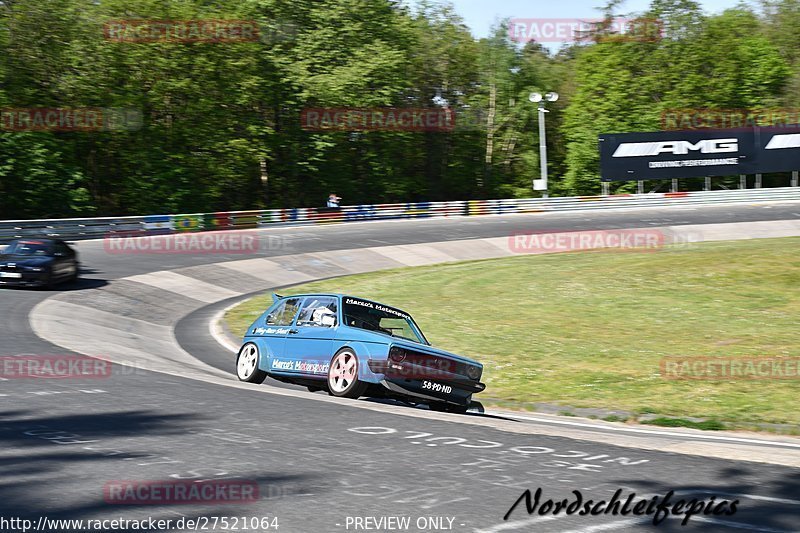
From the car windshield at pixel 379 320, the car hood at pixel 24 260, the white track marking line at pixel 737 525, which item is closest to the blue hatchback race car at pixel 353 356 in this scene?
the car windshield at pixel 379 320

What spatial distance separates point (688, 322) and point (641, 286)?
5.42m

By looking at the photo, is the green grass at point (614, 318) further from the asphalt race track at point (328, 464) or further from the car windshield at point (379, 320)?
the asphalt race track at point (328, 464)

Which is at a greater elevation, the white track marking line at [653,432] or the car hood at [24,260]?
the car hood at [24,260]

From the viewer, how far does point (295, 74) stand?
5572cm

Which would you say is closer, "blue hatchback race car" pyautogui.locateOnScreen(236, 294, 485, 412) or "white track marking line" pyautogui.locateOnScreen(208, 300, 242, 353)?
"blue hatchback race car" pyautogui.locateOnScreen(236, 294, 485, 412)

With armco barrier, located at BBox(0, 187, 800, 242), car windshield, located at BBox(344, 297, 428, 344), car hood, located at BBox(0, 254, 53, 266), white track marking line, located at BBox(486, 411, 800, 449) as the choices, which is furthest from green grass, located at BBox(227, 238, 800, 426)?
armco barrier, located at BBox(0, 187, 800, 242)

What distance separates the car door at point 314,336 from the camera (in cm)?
1184

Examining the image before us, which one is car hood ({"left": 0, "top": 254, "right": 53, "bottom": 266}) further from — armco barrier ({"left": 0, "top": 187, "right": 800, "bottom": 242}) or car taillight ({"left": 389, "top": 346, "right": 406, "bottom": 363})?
car taillight ({"left": 389, "top": 346, "right": 406, "bottom": 363})

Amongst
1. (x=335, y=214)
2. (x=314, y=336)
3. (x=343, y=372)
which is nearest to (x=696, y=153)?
(x=335, y=214)

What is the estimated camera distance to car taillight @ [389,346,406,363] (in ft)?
35.4

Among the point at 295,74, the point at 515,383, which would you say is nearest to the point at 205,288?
the point at 515,383

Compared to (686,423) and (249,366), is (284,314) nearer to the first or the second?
(249,366)

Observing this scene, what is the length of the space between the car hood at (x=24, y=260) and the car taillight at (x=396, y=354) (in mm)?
15803

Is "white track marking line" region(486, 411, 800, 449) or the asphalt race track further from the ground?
the asphalt race track
